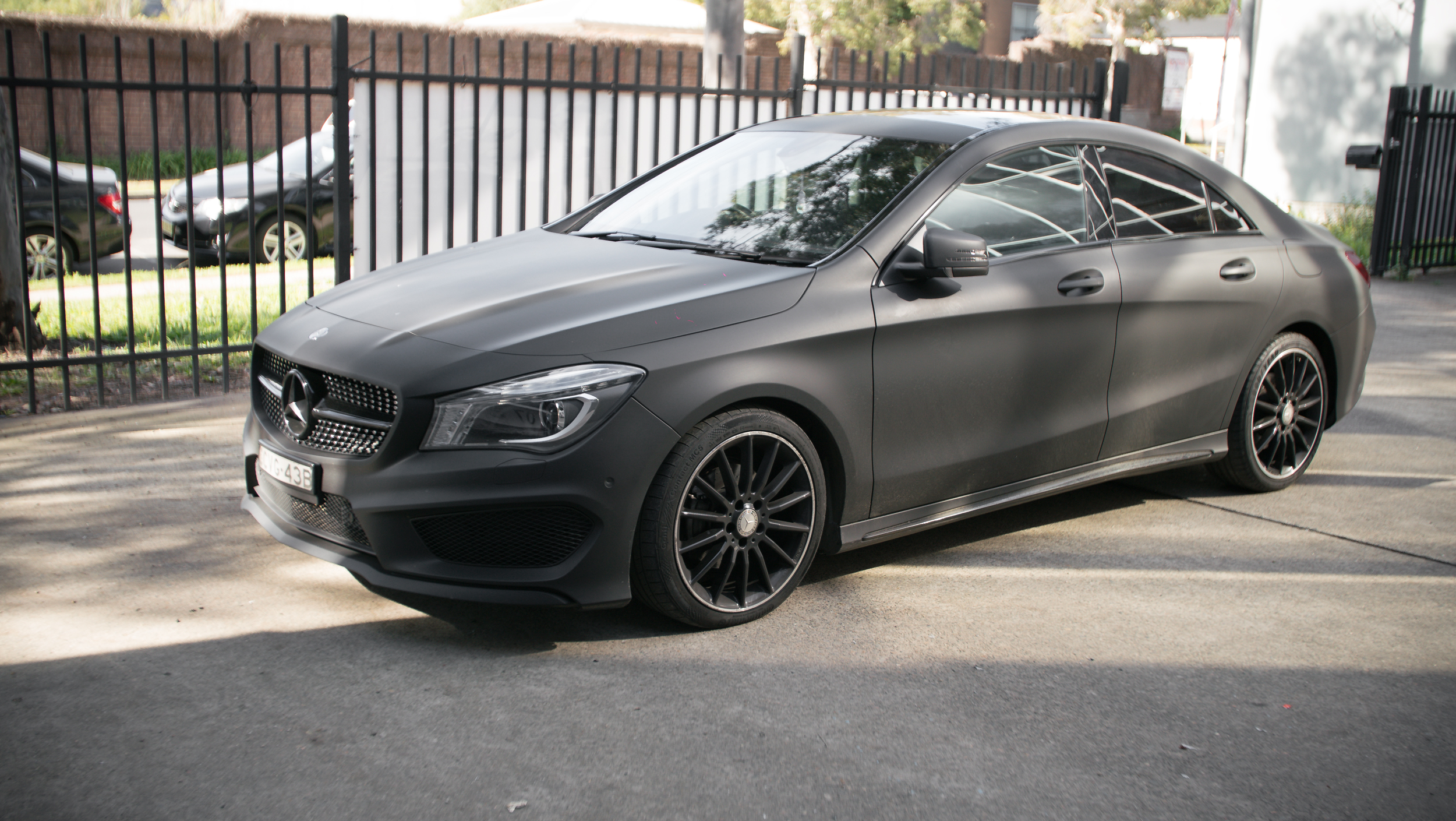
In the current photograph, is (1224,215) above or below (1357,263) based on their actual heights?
above

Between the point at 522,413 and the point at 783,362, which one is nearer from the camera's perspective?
the point at 522,413

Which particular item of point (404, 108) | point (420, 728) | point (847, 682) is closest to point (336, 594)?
point (420, 728)

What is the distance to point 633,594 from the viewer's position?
154 inches

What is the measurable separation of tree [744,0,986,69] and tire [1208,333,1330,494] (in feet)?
106

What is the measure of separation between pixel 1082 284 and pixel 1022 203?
37cm

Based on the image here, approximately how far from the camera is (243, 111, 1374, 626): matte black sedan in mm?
3592

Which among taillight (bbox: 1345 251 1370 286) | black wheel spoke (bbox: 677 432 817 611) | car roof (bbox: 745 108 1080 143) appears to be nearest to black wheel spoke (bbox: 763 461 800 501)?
black wheel spoke (bbox: 677 432 817 611)

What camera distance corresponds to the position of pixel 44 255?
1177cm

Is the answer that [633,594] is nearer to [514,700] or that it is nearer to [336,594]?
[514,700]

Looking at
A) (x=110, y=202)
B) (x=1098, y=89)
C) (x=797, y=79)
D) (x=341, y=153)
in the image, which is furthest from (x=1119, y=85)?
(x=110, y=202)

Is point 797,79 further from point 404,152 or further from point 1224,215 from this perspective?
point 1224,215

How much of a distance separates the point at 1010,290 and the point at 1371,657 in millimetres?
1667

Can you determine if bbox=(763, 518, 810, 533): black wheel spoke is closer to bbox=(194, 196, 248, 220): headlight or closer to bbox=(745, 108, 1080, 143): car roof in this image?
→ bbox=(745, 108, 1080, 143): car roof

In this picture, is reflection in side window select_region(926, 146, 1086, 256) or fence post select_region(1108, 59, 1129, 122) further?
fence post select_region(1108, 59, 1129, 122)
